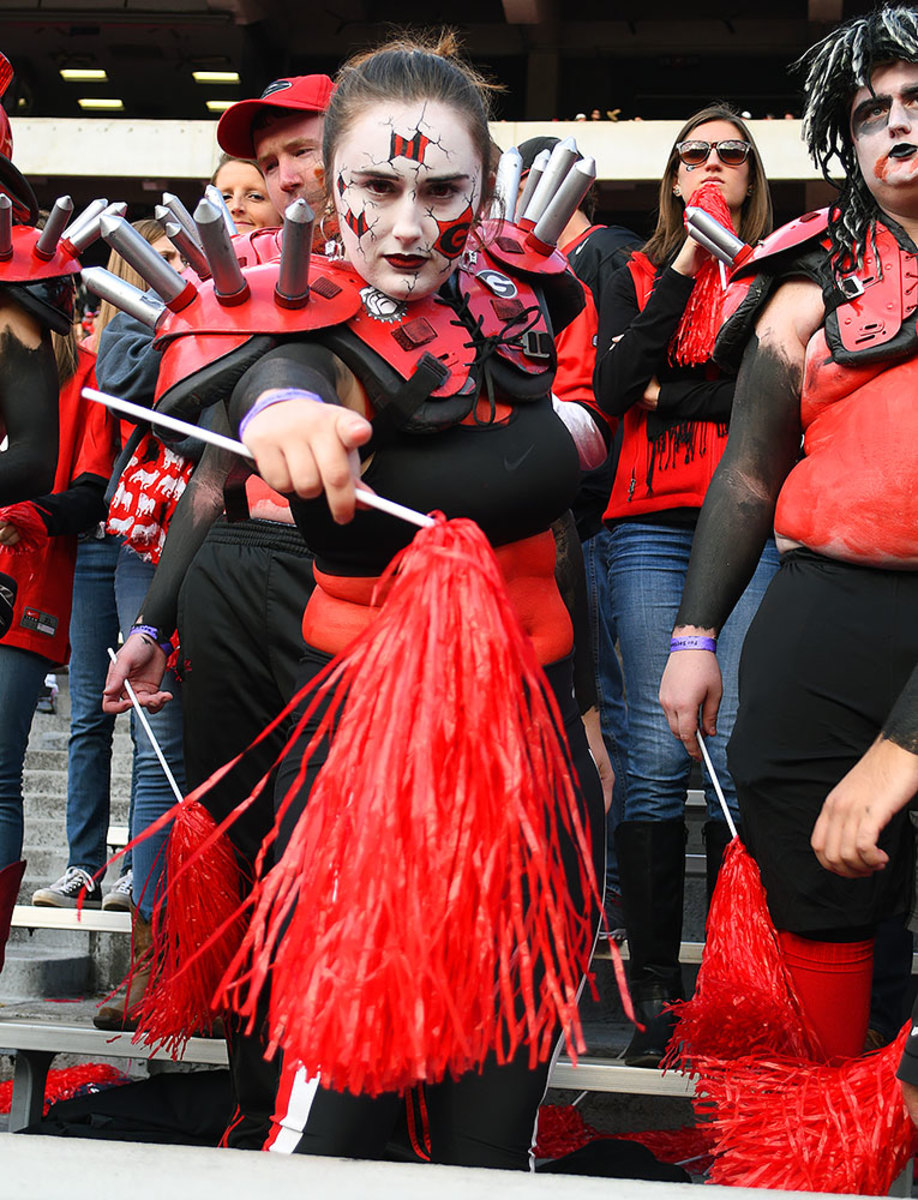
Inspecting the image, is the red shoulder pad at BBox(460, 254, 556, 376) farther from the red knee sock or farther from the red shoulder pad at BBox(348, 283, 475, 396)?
the red knee sock

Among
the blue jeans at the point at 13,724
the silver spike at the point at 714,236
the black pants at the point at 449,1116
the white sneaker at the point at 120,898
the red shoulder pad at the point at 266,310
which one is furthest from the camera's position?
the white sneaker at the point at 120,898

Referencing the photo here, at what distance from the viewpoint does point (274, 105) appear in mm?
2842

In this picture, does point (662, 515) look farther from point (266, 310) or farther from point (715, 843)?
point (266, 310)

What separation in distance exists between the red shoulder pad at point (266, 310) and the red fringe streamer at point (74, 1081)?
91.1 inches

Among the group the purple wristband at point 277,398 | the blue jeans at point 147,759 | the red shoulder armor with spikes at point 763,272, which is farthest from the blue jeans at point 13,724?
the purple wristband at point 277,398

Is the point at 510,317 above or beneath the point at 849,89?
beneath

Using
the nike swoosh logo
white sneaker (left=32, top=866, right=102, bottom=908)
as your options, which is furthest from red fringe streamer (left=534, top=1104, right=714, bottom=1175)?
the nike swoosh logo

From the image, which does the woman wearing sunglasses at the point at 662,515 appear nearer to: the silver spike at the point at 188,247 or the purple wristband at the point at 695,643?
the purple wristband at the point at 695,643

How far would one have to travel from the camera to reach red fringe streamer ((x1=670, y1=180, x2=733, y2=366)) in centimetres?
333

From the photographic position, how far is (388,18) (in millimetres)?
13797

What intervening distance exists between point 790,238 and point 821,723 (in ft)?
2.54

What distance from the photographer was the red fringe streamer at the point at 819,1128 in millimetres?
1876

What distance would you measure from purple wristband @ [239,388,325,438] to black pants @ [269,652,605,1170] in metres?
0.50

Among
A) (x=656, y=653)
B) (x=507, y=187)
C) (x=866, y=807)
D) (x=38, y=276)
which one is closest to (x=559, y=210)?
(x=507, y=187)
